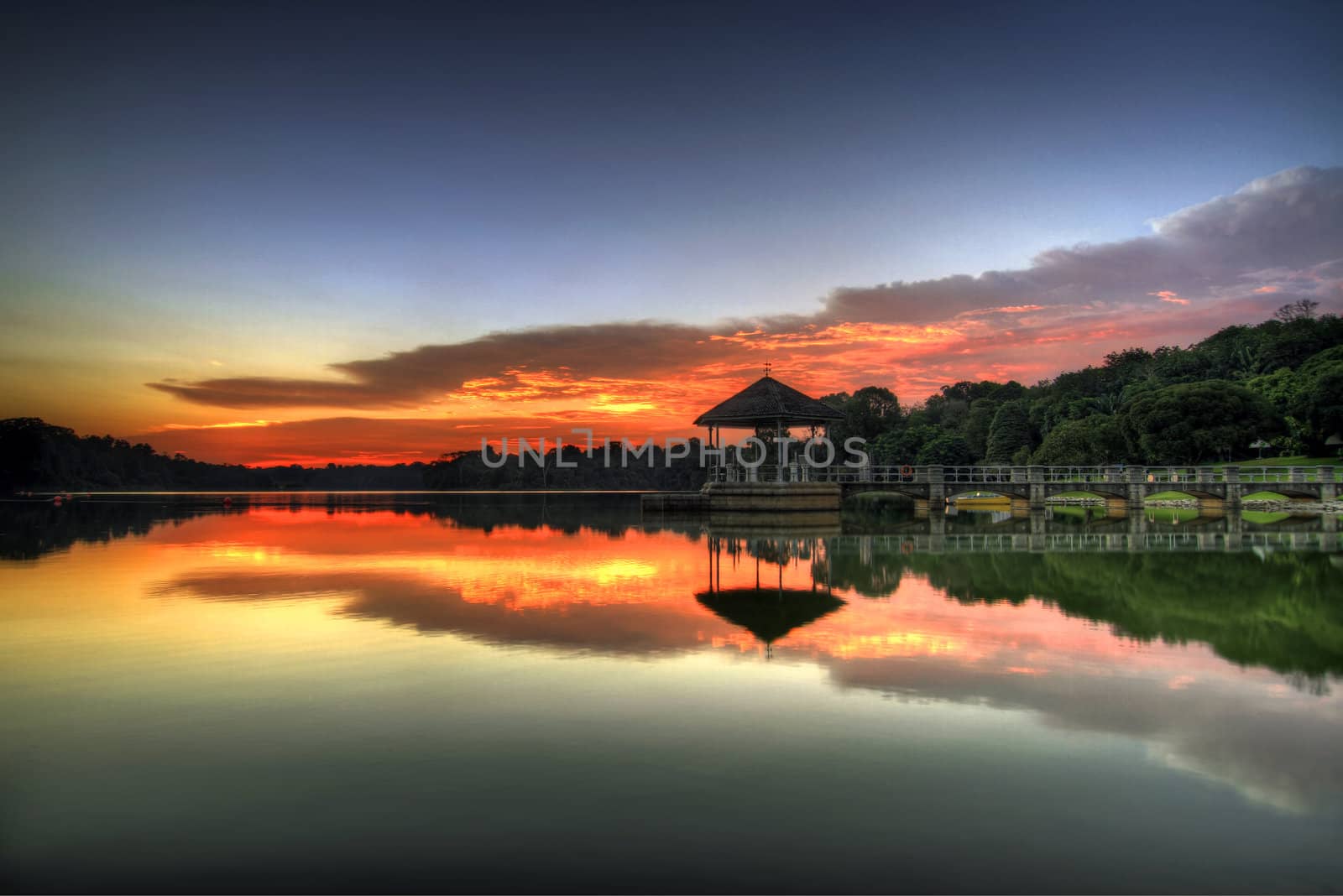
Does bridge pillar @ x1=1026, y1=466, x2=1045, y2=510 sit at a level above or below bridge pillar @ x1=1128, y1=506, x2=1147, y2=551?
above

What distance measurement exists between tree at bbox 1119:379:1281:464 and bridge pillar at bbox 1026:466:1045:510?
1920 cm

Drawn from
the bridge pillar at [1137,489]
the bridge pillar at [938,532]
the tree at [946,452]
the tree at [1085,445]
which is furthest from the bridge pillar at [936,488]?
the tree at [946,452]

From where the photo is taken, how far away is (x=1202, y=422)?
50531mm

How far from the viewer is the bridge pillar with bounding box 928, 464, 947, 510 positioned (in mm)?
37625

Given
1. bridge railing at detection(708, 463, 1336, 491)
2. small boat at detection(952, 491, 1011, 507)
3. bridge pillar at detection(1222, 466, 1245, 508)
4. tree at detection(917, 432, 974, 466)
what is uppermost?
tree at detection(917, 432, 974, 466)

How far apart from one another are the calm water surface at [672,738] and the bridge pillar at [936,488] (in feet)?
78.5

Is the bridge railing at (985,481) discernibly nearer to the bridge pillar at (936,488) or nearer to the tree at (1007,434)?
the bridge pillar at (936,488)

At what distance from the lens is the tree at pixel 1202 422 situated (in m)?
50.1

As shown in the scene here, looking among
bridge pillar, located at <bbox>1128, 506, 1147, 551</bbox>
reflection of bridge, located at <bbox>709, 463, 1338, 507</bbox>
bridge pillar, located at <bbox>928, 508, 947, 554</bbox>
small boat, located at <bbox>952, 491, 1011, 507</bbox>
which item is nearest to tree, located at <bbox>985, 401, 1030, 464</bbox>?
small boat, located at <bbox>952, 491, 1011, 507</bbox>

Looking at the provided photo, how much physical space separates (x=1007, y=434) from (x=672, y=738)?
6502 cm

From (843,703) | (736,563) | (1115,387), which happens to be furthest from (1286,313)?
(843,703)

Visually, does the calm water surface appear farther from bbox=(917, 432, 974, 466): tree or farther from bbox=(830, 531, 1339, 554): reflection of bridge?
bbox=(917, 432, 974, 466): tree

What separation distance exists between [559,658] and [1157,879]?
5.80 metres

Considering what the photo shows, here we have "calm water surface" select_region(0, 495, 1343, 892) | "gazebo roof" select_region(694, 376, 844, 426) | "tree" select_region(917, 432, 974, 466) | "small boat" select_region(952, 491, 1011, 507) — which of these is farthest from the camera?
"tree" select_region(917, 432, 974, 466)
